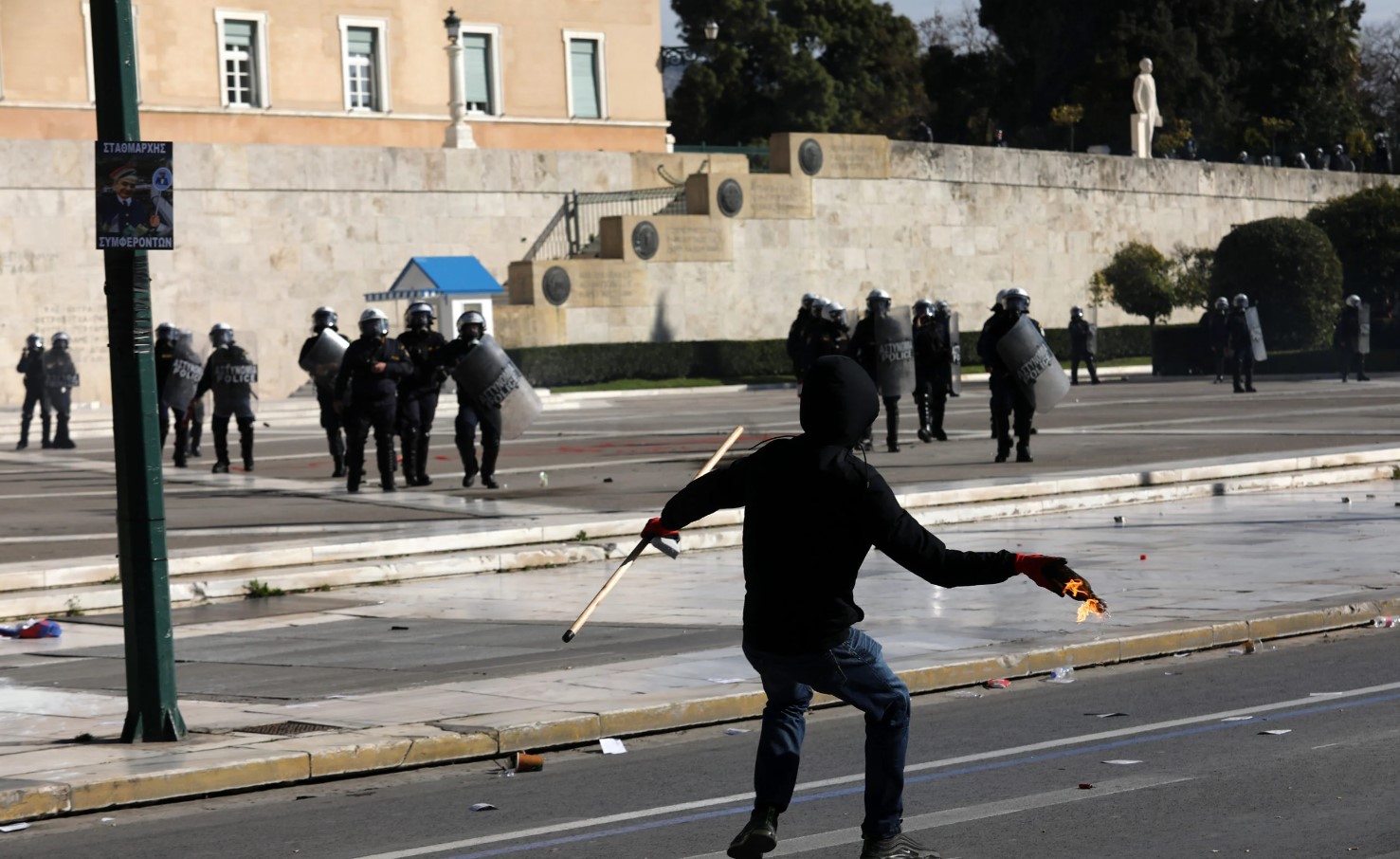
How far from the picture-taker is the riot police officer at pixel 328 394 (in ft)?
74.7

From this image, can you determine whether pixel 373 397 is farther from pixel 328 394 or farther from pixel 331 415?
pixel 328 394

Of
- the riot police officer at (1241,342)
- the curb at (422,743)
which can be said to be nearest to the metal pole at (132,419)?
the curb at (422,743)

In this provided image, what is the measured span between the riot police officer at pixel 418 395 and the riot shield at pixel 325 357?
7.65 ft

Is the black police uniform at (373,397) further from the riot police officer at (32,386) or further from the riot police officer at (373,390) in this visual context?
the riot police officer at (32,386)

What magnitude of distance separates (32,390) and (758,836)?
26341 mm

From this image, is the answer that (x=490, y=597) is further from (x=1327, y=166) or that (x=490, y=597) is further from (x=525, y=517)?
(x=1327, y=166)

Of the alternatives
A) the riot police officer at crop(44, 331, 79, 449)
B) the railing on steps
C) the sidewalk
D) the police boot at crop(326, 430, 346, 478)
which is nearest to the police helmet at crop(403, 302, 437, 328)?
the police boot at crop(326, 430, 346, 478)

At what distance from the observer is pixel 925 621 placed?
1176 cm

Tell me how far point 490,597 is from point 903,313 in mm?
11992

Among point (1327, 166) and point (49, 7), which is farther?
point (1327, 166)

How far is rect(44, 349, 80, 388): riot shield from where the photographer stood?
1169 inches

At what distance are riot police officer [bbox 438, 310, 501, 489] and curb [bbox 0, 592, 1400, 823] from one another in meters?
10.7

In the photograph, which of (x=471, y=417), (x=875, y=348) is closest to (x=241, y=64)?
(x=875, y=348)

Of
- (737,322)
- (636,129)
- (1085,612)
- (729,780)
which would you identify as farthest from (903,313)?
(636,129)
